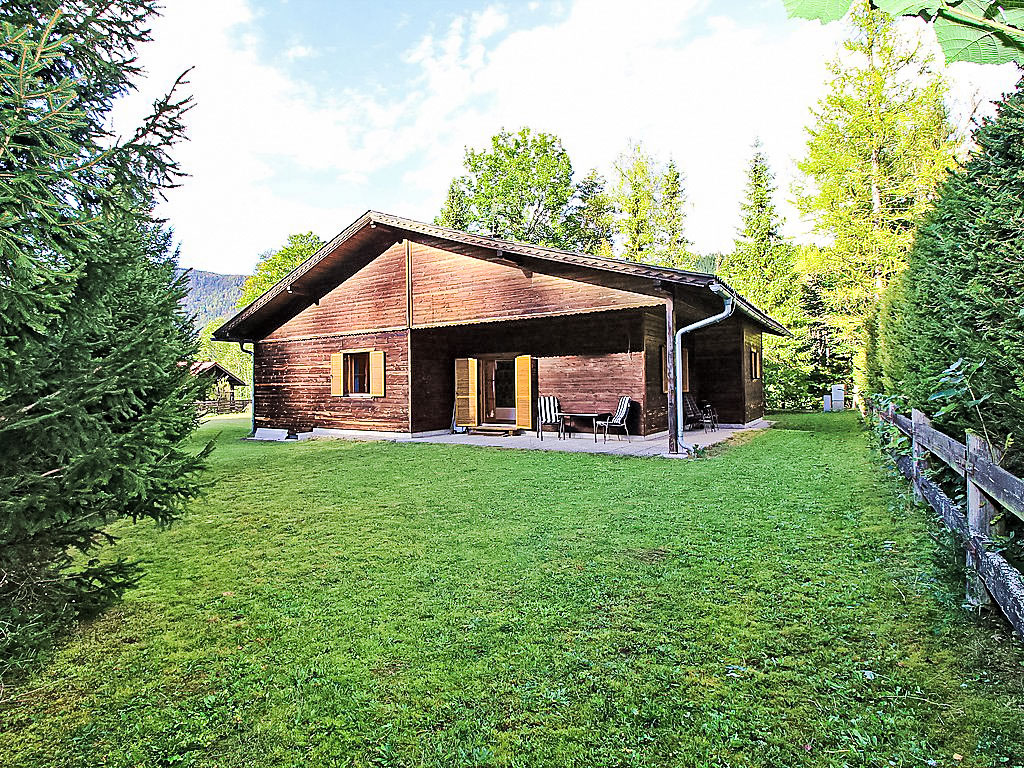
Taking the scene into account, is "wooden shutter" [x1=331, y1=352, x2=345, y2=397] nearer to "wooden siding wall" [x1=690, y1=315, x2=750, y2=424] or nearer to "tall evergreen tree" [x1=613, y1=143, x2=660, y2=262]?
"wooden siding wall" [x1=690, y1=315, x2=750, y2=424]

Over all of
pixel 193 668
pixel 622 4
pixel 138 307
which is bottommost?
pixel 193 668

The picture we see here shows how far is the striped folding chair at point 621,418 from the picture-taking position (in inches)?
454

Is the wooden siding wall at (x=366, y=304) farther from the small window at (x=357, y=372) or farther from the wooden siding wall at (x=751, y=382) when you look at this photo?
the wooden siding wall at (x=751, y=382)

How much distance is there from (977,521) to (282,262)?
32144 mm

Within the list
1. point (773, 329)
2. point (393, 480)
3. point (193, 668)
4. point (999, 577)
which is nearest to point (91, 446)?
point (193, 668)

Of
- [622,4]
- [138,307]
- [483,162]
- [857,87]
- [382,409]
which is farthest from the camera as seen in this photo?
[483,162]

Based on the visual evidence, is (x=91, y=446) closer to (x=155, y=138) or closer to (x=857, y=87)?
(x=155, y=138)

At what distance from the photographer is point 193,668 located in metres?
2.88

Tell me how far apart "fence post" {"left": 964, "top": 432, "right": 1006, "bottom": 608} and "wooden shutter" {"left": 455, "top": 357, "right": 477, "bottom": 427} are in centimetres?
1108

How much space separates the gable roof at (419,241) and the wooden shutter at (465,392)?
2859 millimetres

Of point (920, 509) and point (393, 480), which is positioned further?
point (393, 480)

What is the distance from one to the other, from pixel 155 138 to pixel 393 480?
5.49 m

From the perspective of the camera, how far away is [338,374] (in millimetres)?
14523

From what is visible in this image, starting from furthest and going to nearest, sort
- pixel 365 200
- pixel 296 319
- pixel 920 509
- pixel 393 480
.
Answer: pixel 365 200, pixel 296 319, pixel 393 480, pixel 920 509
